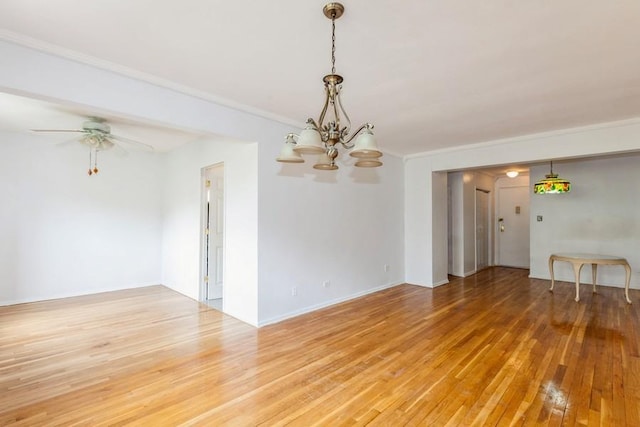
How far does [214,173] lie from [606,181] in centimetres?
743

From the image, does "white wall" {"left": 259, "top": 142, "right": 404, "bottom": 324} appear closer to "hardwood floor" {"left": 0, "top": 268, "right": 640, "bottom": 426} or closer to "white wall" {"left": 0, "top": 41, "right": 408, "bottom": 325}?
"white wall" {"left": 0, "top": 41, "right": 408, "bottom": 325}

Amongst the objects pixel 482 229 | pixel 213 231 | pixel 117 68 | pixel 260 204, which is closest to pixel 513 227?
pixel 482 229

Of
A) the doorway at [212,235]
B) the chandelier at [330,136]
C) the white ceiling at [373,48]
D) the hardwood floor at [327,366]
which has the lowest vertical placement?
the hardwood floor at [327,366]

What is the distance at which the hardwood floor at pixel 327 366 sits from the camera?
2119 millimetres

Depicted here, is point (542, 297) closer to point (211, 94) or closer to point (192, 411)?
point (192, 411)

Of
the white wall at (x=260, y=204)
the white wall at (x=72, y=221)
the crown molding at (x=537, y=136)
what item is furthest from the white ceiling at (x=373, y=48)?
the white wall at (x=72, y=221)

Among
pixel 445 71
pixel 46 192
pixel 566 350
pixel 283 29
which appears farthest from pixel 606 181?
pixel 46 192

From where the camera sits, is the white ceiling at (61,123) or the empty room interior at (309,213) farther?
Answer: the white ceiling at (61,123)

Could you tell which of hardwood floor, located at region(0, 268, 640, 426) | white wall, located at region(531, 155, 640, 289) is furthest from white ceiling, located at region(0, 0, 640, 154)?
white wall, located at region(531, 155, 640, 289)

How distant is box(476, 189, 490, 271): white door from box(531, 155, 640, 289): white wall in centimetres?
115

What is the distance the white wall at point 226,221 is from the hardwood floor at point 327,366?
0.52 m

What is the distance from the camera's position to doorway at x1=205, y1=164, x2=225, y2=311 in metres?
4.96

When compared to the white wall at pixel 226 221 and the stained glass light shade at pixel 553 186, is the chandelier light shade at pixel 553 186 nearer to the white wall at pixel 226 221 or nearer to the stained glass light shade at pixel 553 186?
the stained glass light shade at pixel 553 186

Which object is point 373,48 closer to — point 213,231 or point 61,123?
point 213,231
